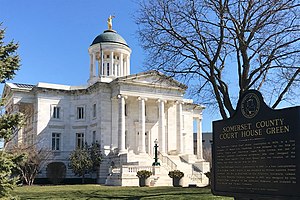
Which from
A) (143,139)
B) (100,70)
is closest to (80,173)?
(143,139)

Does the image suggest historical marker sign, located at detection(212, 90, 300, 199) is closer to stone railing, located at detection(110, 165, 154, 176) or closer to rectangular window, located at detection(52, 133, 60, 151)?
stone railing, located at detection(110, 165, 154, 176)

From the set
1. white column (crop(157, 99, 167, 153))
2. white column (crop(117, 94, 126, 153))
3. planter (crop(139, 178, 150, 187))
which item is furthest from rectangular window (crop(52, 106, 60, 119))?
planter (crop(139, 178, 150, 187))

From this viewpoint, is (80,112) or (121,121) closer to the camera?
(121,121)

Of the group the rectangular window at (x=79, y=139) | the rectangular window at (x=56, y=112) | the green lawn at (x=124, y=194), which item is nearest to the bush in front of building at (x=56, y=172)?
the rectangular window at (x=79, y=139)

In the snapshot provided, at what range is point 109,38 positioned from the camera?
5672 centimetres

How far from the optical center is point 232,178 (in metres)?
9.19

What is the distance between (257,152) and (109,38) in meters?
50.0

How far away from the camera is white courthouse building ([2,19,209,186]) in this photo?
4722 centimetres

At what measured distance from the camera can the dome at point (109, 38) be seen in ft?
186

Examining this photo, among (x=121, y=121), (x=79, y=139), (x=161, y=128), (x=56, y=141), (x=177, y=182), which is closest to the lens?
(x=177, y=182)

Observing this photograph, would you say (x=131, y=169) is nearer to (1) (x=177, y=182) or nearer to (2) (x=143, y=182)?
(2) (x=143, y=182)

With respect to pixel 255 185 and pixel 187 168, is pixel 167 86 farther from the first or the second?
pixel 255 185

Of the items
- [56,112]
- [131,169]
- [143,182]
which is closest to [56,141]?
[56,112]

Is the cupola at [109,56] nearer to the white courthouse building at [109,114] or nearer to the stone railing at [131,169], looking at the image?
the white courthouse building at [109,114]
